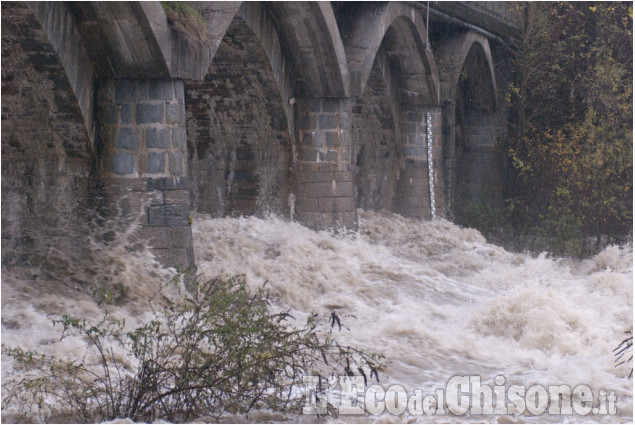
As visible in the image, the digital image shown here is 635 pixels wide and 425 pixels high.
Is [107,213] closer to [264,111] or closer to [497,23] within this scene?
[264,111]

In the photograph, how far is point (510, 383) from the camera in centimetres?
727

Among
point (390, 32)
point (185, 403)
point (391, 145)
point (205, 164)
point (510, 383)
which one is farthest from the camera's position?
point (391, 145)

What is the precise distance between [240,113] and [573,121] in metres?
8.78

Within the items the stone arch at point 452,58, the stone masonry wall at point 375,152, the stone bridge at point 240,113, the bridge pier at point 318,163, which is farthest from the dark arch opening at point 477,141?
the bridge pier at point 318,163

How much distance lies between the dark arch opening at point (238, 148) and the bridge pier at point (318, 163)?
204mm

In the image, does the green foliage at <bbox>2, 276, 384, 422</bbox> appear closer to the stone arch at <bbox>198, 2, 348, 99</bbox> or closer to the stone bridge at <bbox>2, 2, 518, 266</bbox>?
the stone bridge at <bbox>2, 2, 518, 266</bbox>

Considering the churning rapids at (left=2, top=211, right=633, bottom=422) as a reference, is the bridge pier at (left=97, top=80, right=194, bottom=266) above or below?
above

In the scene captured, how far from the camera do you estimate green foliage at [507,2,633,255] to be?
17188 millimetres

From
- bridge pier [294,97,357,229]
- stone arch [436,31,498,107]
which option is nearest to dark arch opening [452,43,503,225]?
stone arch [436,31,498,107]

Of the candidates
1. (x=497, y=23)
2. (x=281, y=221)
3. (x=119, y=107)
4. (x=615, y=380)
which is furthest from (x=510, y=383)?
(x=497, y=23)

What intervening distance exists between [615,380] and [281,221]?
20.0 feet

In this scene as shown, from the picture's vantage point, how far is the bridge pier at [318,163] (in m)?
12.5

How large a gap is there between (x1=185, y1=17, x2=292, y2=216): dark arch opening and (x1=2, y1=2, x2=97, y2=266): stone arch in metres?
3.37

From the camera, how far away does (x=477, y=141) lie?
20406 millimetres
